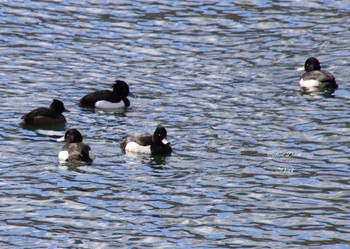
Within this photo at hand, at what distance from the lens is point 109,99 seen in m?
25.9

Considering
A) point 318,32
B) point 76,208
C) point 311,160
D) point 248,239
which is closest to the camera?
point 248,239

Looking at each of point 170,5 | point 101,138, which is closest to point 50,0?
point 170,5

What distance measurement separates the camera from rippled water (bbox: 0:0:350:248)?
1709cm

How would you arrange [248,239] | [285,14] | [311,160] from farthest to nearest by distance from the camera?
[285,14] < [311,160] < [248,239]

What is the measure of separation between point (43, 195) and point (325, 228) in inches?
189

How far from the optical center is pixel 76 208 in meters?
17.9

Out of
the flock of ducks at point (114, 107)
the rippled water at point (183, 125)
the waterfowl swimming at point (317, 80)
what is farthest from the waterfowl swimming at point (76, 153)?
the waterfowl swimming at point (317, 80)

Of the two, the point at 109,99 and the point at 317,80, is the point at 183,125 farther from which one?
the point at 317,80

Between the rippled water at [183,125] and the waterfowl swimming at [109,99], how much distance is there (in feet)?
0.98

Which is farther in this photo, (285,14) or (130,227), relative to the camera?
(285,14)

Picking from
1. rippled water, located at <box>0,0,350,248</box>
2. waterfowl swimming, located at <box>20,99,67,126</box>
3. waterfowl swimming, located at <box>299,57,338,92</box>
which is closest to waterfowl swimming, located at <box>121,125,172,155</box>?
rippled water, located at <box>0,0,350,248</box>

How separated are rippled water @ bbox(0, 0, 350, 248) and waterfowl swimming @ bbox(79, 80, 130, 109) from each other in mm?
300

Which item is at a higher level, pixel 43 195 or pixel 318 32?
pixel 318 32

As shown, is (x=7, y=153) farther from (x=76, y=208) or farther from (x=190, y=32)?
(x=190, y=32)
